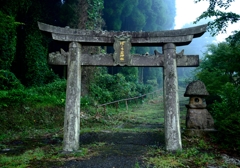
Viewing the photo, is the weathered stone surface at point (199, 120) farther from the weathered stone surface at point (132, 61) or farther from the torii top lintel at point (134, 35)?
the torii top lintel at point (134, 35)

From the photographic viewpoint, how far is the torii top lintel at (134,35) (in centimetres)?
602

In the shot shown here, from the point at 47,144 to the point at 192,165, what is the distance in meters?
4.68

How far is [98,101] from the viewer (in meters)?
15.0

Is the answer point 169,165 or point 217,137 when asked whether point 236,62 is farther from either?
point 169,165

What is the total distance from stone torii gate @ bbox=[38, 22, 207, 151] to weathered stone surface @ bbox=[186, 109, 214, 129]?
1.87 meters

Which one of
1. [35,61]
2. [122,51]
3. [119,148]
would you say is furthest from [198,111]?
[35,61]

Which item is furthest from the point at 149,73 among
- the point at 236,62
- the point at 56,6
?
the point at 236,62

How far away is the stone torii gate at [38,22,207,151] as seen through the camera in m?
5.86

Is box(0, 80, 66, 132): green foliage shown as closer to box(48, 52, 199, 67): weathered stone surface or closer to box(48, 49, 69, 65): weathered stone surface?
box(48, 49, 69, 65): weathered stone surface

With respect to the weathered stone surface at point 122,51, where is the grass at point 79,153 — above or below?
below

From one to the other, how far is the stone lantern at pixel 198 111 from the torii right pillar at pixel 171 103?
1.88 m

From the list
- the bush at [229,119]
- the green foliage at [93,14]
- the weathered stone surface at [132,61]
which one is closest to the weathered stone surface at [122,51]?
the weathered stone surface at [132,61]

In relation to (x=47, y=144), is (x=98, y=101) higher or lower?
higher

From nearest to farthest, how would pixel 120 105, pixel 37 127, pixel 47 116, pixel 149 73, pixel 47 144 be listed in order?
pixel 47 144
pixel 37 127
pixel 47 116
pixel 120 105
pixel 149 73
